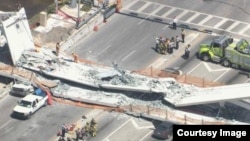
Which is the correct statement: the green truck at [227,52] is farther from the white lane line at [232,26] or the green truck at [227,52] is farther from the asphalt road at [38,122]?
the asphalt road at [38,122]

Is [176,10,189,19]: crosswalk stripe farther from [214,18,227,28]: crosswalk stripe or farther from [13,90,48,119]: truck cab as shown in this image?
[13,90,48,119]: truck cab

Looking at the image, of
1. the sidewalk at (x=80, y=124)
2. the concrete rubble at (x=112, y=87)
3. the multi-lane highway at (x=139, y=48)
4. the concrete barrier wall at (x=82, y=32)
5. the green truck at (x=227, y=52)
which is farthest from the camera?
the concrete barrier wall at (x=82, y=32)

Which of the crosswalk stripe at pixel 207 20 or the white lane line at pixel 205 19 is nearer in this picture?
the crosswalk stripe at pixel 207 20

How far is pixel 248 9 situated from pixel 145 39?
42.0ft

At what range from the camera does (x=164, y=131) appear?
67.0 meters

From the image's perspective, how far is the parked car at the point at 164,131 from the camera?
220 ft

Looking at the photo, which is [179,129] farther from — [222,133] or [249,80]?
[249,80]

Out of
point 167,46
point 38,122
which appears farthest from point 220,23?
point 38,122

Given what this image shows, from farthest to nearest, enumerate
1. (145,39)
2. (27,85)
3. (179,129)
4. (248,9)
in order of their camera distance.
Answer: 1. (248,9)
2. (145,39)
3. (27,85)
4. (179,129)

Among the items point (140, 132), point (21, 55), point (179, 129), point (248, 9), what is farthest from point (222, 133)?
point (248, 9)

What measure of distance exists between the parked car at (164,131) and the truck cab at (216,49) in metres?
12.3

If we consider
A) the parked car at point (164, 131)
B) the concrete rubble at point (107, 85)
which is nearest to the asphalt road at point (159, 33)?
the concrete rubble at point (107, 85)

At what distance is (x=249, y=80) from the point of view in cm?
7531

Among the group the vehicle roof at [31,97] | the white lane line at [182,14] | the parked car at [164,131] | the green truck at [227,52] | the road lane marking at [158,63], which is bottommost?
the parked car at [164,131]
